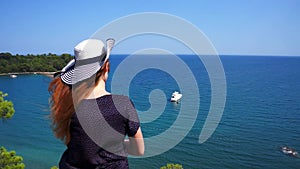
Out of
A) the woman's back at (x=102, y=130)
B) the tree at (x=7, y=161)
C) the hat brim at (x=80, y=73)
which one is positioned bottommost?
the tree at (x=7, y=161)

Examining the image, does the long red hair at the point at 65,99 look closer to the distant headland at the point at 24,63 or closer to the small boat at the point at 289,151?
the small boat at the point at 289,151

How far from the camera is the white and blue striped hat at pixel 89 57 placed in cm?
122

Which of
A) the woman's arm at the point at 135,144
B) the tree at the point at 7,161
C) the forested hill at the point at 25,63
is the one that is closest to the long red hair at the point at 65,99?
the woman's arm at the point at 135,144

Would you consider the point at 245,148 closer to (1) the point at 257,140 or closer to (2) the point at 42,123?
(1) the point at 257,140

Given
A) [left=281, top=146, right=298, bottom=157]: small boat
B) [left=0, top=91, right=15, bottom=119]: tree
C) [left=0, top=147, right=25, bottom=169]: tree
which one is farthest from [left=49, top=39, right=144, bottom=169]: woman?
[left=281, top=146, right=298, bottom=157]: small boat

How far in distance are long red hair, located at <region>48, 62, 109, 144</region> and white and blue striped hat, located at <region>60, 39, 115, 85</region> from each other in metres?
0.03

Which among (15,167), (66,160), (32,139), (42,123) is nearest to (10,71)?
(42,123)

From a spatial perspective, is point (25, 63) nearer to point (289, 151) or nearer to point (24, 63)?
point (24, 63)

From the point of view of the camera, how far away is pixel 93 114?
48.4 inches

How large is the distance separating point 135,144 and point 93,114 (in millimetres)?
230

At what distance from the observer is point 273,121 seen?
25.6m

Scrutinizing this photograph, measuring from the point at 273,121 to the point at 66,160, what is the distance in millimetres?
27047

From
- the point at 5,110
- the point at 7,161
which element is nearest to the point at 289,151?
the point at 7,161

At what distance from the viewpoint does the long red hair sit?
4.12 ft
